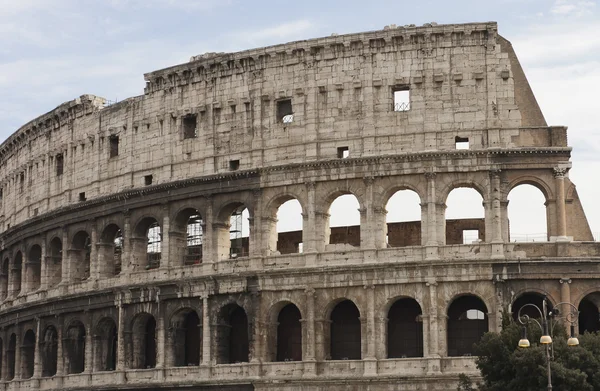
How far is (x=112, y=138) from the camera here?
5122 centimetres

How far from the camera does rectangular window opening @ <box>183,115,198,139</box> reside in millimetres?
48406

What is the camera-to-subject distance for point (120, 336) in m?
48.6

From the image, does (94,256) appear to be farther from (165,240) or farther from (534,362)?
(534,362)

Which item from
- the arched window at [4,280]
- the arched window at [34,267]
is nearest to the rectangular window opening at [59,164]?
the arched window at [34,267]

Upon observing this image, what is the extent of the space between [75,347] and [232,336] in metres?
8.80

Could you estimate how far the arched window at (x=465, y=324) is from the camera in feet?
139

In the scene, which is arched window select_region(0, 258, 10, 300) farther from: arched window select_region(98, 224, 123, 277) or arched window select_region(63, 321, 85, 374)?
arched window select_region(98, 224, 123, 277)

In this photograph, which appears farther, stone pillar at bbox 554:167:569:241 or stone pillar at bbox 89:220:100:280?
stone pillar at bbox 89:220:100:280

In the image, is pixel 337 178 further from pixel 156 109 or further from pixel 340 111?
pixel 156 109

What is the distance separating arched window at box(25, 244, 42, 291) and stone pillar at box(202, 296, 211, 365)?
12796mm

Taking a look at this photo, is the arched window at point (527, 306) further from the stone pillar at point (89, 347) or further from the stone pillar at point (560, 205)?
the stone pillar at point (89, 347)

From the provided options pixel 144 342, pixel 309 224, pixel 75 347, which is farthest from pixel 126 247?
pixel 309 224

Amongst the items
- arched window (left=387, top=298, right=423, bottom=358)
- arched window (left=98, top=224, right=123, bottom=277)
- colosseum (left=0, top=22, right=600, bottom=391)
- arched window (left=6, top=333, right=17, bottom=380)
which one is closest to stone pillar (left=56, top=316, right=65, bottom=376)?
colosseum (left=0, top=22, right=600, bottom=391)

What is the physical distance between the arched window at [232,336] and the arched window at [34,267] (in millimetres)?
13172
